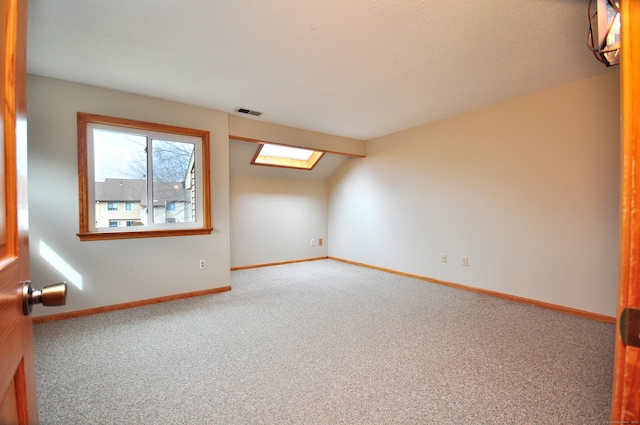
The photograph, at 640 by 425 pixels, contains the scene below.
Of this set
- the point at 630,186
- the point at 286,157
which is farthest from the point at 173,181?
the point at 630,186

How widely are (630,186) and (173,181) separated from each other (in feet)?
12.0

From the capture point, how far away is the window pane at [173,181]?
317 cm

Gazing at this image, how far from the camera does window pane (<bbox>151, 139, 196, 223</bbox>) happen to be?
3168mm

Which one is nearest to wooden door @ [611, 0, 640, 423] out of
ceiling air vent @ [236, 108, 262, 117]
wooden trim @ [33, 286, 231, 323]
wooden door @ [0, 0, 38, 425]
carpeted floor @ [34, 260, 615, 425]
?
wooden door @ [0, 0, 38, 425]

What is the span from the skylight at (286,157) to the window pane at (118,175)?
1.68 m

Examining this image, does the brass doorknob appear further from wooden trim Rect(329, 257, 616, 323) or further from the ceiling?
wooden trim Rect(329, 257, 616, 323)

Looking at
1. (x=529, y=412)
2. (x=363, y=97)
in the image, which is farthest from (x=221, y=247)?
(x=529, y=412)

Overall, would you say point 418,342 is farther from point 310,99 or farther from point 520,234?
point 310,99

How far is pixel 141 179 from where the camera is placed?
3066mm

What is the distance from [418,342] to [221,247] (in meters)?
2.52

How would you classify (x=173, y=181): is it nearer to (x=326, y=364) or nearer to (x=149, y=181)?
(x=149, y=181)

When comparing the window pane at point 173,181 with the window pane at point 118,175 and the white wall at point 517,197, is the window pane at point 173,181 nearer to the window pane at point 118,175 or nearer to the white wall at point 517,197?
the window pane at point 118,175

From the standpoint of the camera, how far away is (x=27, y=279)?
23.8 inches

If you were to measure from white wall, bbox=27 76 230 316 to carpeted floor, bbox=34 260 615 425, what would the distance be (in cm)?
30
